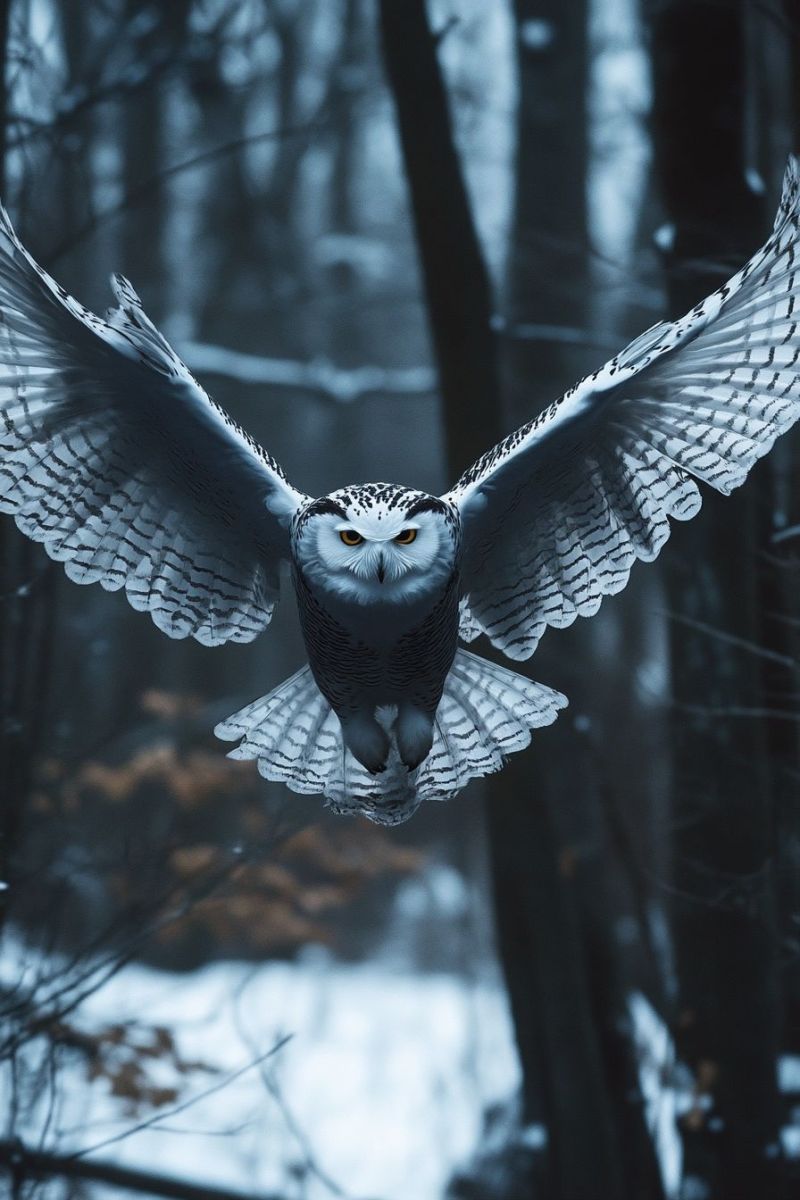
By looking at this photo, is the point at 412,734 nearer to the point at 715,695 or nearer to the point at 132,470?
the point at 132,470

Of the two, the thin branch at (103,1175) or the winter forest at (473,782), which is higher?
the winter forest at (473,782)

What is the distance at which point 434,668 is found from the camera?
3.20 meters

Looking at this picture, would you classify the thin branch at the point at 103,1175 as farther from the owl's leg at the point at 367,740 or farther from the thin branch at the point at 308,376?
the thin branch at the point at 308,376

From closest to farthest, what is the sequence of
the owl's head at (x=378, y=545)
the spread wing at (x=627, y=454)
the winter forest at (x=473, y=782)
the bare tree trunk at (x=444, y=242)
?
the owl's head at (x=378, y=545), the spread wing at (x=627, y=454), the winter forest at (x=473, y=782), the bare tree trunk at (x=444, y=242)

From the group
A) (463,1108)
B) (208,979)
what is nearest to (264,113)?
(208,979)

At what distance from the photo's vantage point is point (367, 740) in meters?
3.32

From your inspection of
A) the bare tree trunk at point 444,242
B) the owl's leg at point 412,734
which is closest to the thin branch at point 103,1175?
the owl's leg at point 412,734

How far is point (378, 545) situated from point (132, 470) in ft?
3.05

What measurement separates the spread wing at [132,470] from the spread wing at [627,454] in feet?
2.05

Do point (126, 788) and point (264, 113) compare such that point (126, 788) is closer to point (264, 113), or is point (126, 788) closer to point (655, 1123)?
point (655, 1123)

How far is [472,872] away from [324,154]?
7703 millimetres

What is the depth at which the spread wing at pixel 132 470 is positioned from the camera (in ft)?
9.29

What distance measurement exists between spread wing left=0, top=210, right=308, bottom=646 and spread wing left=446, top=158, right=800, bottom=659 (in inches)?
24.6

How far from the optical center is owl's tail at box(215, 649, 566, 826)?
11.2ft
